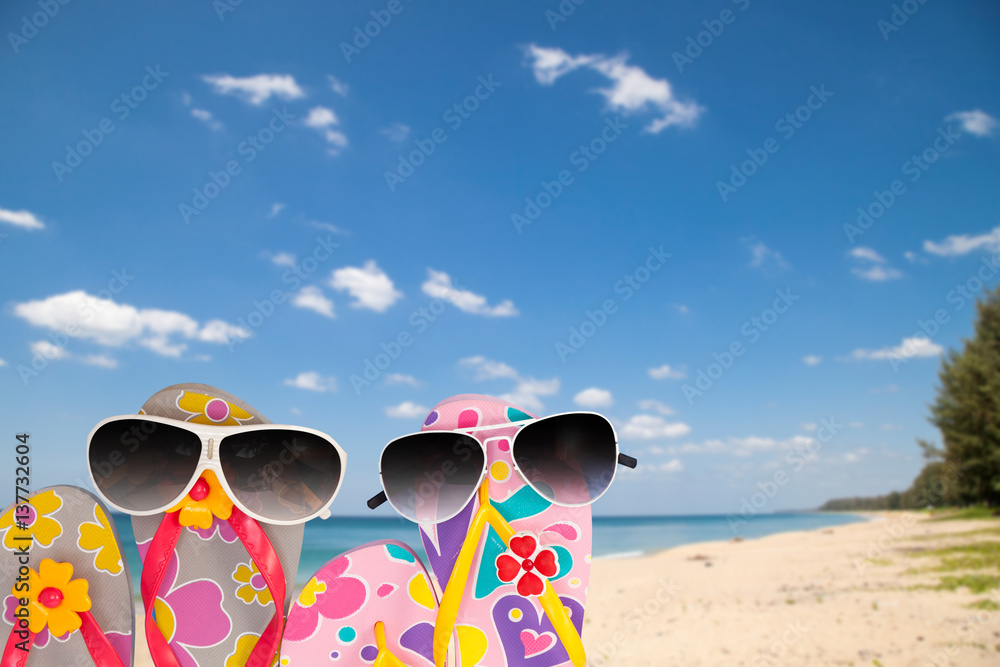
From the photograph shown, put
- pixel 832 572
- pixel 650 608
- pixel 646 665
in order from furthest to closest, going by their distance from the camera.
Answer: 1. pixel 832 572
2. pixel 650 608
3. pixel 646 665

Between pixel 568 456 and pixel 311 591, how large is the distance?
0.81m

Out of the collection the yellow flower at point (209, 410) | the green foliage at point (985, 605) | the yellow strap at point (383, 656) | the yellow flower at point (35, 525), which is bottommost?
the green foliage at point (985, 605)

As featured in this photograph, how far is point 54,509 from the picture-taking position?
1663mm

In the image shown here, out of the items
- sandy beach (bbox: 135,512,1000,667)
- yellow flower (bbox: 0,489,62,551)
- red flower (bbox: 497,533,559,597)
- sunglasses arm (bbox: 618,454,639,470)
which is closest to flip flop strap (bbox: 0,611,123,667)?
yellow flower (bbox: 0,489,62,551)

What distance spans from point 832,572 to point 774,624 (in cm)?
329

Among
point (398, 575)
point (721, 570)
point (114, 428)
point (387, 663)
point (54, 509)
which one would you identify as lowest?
point (721, 570)

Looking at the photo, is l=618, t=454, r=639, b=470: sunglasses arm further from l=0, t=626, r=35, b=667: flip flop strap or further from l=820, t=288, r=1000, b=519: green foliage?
l=820, t=288, r=1000, b=519: green foliage

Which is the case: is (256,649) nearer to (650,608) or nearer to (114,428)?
(114,428)

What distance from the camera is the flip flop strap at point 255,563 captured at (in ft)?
5.07

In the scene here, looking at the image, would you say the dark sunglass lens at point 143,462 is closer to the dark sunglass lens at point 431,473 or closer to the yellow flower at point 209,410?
the yellow flower at point 209,410

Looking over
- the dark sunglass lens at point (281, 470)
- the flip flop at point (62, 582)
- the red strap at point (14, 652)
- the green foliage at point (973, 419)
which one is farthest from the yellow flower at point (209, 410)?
the green foliage at point (973, 419)

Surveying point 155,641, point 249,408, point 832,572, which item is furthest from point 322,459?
point 832,572

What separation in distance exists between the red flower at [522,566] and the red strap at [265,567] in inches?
23.8

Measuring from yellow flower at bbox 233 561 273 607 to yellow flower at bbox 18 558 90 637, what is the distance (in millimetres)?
411
